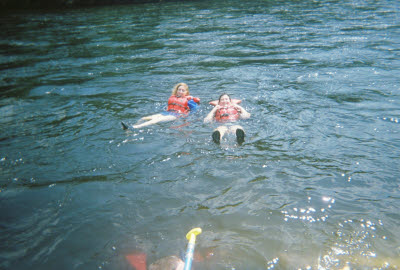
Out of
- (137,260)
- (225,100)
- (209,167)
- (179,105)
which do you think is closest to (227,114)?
(225,100)

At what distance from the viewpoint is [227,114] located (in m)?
6.18

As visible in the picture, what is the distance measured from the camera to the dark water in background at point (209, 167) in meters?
3.03

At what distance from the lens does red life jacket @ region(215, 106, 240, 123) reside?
20.2 feet

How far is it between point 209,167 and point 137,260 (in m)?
1.76

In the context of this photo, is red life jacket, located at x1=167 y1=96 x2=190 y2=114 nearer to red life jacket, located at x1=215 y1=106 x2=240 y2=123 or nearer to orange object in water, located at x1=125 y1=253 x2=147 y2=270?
red life jacket, located at x1=215 y1=106 x2=240 y2=123

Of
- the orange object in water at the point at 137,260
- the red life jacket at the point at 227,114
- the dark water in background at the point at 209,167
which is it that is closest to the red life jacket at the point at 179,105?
the dark water in background at the point at 209,167

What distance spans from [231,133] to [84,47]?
34.7 feet

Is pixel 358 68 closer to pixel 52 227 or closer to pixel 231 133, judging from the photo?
pixel 231 133

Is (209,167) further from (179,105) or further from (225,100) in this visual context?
(179,105)

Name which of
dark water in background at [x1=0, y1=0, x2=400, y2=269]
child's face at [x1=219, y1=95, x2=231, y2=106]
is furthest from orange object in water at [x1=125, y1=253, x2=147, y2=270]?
child's face at [x1=219, y1=95, x2=231, y2=106]

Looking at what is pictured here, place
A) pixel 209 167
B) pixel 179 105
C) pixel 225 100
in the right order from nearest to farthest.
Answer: pixel 209 167
pixel 225 100
pixel 179 105

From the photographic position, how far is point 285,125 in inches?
217

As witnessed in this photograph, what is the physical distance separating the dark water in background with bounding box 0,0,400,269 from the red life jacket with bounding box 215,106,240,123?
0.39 metres

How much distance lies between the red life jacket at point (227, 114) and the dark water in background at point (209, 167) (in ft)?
1.28
